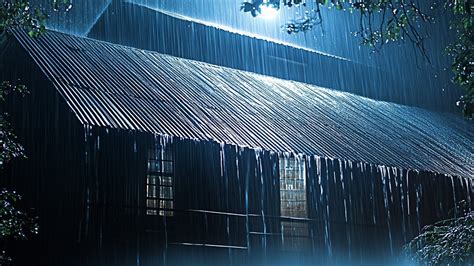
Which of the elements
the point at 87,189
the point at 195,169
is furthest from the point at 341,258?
the point at 87,189

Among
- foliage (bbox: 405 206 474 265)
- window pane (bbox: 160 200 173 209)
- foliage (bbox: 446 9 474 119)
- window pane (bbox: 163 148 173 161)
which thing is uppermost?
foliage (bbox: 446 9 474 119)

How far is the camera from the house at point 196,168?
15.0m

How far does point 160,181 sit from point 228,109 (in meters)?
3.11

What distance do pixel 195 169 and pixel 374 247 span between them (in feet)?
20.5

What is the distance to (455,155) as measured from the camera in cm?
2269

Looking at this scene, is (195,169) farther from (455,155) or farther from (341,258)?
(455,155)

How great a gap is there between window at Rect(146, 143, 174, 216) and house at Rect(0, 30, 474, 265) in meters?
0.03

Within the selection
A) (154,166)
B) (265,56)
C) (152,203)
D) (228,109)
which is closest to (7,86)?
(154,166)

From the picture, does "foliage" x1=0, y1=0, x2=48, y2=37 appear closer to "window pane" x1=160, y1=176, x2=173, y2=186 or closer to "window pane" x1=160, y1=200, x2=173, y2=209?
"window pane" x1=160, y1=176, x2=173, y2=186

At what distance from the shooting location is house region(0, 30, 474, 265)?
49.1ft

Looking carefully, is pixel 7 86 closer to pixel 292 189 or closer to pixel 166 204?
pixel 166 204

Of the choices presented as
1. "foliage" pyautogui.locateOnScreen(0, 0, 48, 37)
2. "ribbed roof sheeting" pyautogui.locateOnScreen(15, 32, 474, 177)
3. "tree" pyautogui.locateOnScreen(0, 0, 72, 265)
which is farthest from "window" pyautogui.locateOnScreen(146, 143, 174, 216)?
"foliage" pyautogui.locateOnScreen(0, 0, 48, 37)

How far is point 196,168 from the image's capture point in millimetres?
16766

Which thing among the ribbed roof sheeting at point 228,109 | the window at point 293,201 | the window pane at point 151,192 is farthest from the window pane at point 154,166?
the window at point 293,201
